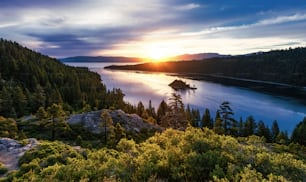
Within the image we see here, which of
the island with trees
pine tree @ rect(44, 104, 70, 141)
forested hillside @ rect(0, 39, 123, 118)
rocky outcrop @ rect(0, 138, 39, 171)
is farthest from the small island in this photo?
rocky outcrop @ rect(0, 138, 39, 171)

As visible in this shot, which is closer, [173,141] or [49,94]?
[173,141]

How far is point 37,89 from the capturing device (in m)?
78.3

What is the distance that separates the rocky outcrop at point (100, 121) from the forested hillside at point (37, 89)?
1507cm

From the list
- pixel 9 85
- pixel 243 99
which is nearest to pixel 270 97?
pixel 243 99

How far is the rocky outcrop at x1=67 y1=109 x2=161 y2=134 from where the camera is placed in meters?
52.0

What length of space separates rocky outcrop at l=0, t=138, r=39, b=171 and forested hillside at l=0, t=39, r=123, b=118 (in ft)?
124

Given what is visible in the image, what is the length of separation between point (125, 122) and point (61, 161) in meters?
38.2

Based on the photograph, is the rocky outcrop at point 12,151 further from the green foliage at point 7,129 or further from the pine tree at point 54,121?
the pine tree at point 54,121

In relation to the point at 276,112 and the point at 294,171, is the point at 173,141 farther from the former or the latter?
the point at 276,112

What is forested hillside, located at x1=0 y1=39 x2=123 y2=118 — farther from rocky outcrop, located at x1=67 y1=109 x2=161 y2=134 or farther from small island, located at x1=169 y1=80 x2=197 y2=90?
small island, located at x1=169 y1=80 x2=197 y2=90

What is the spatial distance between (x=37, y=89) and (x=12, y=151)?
55.5m

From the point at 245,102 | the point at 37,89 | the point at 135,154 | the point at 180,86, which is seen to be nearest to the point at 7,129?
the point at 135,154

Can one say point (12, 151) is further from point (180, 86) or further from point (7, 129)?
point (180, 86)

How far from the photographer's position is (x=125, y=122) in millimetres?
58750
